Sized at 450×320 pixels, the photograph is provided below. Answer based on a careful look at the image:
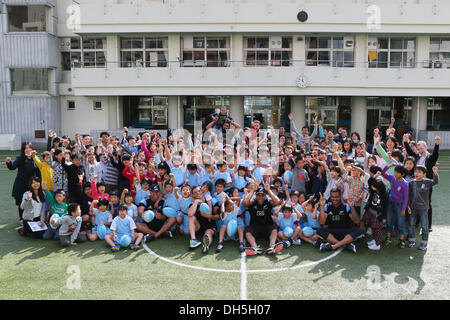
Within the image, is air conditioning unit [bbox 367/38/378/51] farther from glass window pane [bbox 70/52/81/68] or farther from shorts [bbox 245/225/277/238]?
shorts [bbox 245/225/277/238]

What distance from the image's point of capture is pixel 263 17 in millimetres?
21438

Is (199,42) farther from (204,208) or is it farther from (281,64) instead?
(204,208)

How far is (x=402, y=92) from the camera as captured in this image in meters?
21.8

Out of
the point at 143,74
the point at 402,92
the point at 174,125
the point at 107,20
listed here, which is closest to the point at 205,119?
the point at 174,125

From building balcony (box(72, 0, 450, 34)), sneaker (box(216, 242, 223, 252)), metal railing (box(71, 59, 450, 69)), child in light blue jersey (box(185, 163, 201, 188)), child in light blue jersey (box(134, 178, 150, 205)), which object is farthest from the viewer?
metal railing (box(71, 59, 450, 69))

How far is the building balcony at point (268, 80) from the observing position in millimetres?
21438

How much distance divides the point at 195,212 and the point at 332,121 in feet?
60.8

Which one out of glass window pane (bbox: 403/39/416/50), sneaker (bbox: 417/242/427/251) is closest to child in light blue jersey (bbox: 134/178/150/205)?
sneaker (bbox: 417/242/427/251)

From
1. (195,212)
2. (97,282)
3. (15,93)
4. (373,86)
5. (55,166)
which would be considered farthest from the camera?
(15,93)

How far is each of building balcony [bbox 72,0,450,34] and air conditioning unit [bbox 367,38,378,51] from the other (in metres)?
0.98

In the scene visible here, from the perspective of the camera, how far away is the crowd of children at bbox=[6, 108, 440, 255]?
23.1ft

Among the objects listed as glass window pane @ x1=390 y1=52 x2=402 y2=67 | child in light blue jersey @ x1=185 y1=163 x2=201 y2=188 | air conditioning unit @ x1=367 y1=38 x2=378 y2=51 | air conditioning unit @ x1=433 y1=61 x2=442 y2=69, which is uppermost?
air conditioning unit @ x1=367 y1=38 x2=378 y2=51

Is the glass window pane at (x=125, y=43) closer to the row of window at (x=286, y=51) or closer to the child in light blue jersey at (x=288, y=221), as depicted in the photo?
the row of window at (x=286, y=51)

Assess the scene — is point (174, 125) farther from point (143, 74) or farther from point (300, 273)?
point (300, 273)
